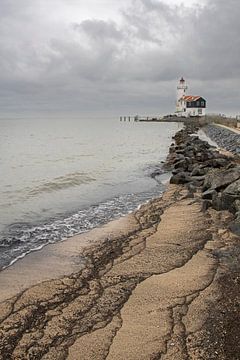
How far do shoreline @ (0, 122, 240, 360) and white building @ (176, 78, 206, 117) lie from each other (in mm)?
103918

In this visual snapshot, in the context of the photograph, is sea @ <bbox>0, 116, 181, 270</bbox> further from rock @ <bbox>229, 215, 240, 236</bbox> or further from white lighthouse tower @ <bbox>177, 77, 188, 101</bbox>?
white lighthouse tower @ <bbox>177, 77, 188, 101</bbox>

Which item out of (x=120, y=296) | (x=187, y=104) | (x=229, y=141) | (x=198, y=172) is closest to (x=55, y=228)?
(x=120, y=296)

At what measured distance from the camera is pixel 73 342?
4.69 meters

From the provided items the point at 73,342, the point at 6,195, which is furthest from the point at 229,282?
the point at 6,195

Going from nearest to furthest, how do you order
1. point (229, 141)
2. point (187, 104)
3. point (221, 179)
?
Answer: point (221, 179) → point (229, 141) → point (187, 104)

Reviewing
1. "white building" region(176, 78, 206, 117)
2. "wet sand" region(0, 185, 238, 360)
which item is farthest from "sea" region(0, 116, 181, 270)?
"white building" region(176, 78, 206, 117)

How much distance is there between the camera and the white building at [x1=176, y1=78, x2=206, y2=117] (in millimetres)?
109750

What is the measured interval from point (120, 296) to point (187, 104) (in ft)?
364

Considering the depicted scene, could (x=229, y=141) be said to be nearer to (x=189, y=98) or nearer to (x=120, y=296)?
(x=120, y=296)

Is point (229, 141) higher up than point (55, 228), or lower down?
higher up

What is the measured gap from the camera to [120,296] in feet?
19.1

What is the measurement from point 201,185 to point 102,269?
28.6 ft

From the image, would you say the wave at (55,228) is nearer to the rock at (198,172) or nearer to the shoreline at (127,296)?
the shoreline at (127,296)

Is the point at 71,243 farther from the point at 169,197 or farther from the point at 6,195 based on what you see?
the point at 6,195
